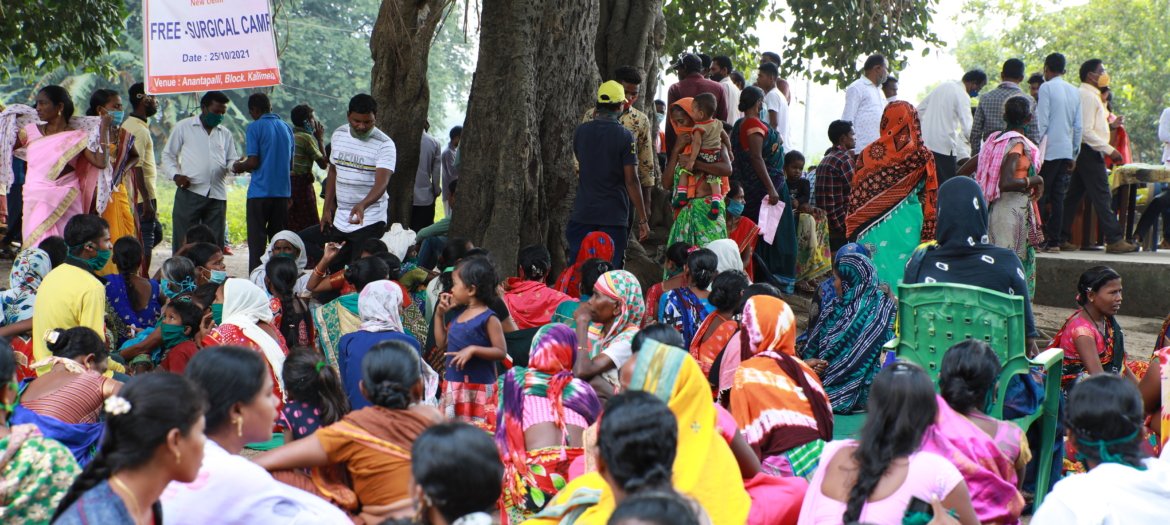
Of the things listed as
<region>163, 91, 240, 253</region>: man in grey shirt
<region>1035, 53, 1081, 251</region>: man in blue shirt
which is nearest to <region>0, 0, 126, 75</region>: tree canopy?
<region>163, 91, 240, 253</region>: man in grey shirt

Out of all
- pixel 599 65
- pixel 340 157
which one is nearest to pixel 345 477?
pixel 340 157

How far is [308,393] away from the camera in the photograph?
159 inches

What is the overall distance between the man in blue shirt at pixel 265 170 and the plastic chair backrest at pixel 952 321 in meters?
5.22

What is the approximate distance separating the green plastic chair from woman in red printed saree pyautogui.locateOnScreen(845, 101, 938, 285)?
267cm

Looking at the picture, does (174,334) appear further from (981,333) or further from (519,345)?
(981,333)

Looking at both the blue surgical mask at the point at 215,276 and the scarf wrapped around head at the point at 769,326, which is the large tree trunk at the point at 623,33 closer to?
the blue surgical mask at the point at 215,276

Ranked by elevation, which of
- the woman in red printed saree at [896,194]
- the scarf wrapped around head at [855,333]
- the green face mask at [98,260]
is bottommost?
the scarf wrapped around head at [855,333]

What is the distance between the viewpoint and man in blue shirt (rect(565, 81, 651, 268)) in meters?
7.99

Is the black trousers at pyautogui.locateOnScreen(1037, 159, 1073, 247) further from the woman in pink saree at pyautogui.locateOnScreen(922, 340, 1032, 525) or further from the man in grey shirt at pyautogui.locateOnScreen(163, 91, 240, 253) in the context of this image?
the man in grey shirt at pyautogui.locateOnScreen(163, 91, 240, 253)

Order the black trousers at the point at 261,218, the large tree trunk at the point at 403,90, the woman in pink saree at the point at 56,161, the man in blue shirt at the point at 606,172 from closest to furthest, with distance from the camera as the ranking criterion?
the woman in pink saree at the point at 56,161 → the man in blue shirt at the point at 606,172 → the black trousers at the point at 261,218 → the large tree trunk at the point at 403,90

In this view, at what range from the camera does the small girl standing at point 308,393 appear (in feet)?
13.2

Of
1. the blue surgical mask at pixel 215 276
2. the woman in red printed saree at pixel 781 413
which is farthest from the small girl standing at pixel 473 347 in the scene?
the blue surgical mask at pixel 215 276

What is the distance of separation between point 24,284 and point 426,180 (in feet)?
13.5

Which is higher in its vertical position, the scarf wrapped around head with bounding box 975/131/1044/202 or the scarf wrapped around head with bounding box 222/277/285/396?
the scarf wrapped around head with bounding box 975/131/1044/202
